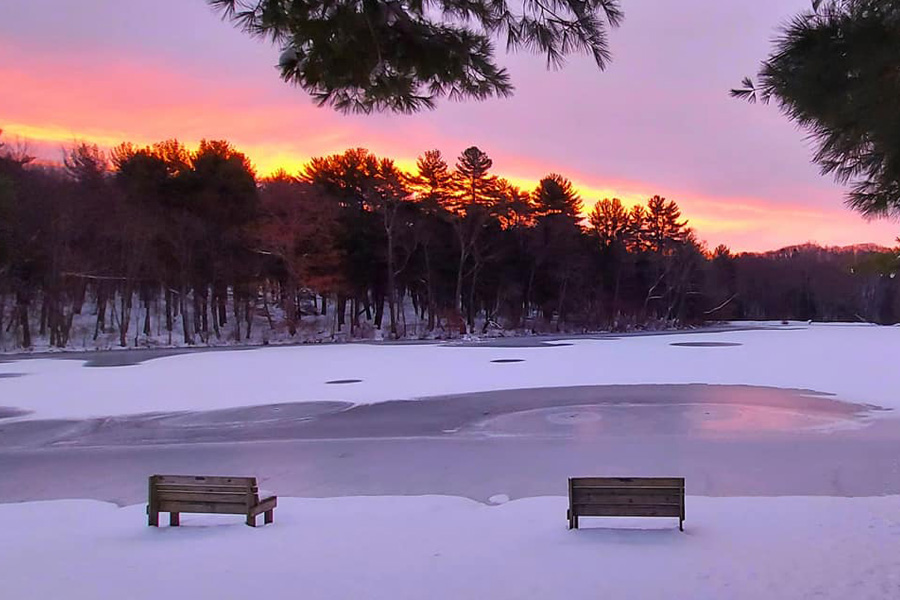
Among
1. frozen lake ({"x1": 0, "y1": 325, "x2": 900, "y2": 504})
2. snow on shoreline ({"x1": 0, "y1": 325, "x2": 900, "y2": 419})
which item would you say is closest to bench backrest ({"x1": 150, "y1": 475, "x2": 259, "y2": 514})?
frozen lake ({"x1": 0, "y1": 325, "x2": 900, "y2": 504})

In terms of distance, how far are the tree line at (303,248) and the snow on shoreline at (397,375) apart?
6683 mm

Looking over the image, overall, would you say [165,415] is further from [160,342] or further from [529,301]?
[529,301]

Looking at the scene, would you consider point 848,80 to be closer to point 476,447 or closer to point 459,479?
point 459,479

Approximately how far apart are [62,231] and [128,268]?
336 cm

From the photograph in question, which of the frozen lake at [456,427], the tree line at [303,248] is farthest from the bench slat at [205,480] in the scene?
the tree line at [303,248]

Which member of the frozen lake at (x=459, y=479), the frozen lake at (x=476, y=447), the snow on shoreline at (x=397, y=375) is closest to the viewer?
the frozen lake at (x=459, y=479)

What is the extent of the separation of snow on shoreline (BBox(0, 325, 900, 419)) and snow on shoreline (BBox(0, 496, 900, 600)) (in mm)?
8122

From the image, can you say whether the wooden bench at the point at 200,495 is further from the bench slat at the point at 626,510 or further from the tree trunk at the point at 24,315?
the tree trunk at the point at 24,315

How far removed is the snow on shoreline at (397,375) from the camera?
14903 millimetres

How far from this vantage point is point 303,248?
37250mm

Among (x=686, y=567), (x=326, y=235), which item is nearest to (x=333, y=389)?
(x=686, y=567)

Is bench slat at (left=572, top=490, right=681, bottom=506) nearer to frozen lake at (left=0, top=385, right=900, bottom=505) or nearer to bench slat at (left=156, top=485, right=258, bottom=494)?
frozen lake at (left=0, top=385, right=900, bottom=505)

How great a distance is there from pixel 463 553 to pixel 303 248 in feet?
110

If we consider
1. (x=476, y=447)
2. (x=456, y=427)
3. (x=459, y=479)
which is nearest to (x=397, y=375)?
(x=456, y=427)
